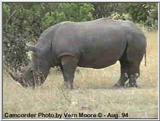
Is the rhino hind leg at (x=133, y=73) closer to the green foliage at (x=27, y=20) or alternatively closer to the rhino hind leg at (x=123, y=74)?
the rhino hind leg at (x=123, y=74)

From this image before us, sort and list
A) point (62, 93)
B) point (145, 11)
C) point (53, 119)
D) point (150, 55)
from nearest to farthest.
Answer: point (53, 119) < point (62, 93) < point (150, 55) < point (145, 11)

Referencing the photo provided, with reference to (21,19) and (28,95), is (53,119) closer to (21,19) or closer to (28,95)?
(28,95)

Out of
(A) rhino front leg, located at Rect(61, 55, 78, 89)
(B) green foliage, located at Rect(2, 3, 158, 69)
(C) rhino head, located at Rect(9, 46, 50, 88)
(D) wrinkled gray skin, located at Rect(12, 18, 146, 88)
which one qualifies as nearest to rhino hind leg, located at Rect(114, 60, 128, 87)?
(D) wrinkled gray skin, located at Rect(12, 18, 146, 88)

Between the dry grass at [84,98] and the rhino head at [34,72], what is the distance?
0.19 m

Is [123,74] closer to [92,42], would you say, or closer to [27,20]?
[92,42]

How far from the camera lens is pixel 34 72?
38.9 feet

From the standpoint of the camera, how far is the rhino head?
1175 centimetres

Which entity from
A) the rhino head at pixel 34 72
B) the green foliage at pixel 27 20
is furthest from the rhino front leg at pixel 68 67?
the green foliage at pixel 27 20

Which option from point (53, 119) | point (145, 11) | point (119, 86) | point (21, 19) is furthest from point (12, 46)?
point (145, 11)

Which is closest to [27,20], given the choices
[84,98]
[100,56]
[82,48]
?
[82,48]

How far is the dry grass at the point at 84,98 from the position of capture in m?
9.40

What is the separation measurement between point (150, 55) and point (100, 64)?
5.81m

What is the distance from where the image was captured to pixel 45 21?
14.8 metres

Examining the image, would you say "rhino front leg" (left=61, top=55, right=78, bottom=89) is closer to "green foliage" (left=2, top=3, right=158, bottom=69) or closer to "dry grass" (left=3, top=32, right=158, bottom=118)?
"dry grass" (left=3, top=32, right=158, bottom=118)
